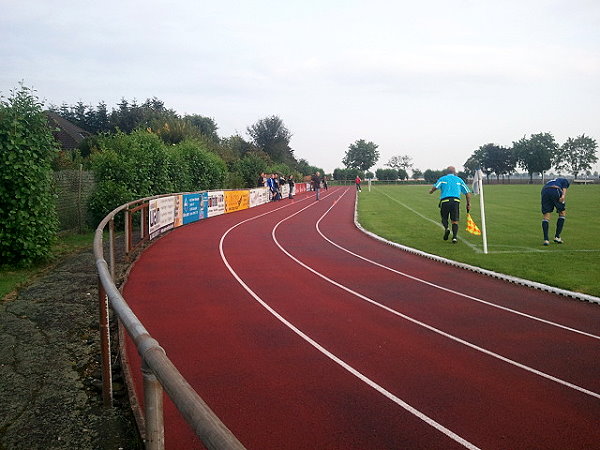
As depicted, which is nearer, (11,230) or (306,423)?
(306,423)

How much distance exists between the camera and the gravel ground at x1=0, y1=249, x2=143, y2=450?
12.6 feet

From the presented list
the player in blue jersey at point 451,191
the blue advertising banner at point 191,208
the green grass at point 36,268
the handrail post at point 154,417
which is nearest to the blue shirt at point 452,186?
the player in blue jersey at point 451,191

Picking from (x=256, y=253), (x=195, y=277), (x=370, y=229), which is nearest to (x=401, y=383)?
(x=195, y=277)

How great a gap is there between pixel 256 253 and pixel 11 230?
5714mm

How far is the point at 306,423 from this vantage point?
4.11 meters

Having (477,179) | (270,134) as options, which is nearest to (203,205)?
(477,179)

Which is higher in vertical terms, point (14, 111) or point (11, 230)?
point (14, 111)

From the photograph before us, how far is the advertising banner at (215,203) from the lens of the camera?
2259cm

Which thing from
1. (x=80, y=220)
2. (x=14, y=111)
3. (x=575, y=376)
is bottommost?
(x=575, y=376)

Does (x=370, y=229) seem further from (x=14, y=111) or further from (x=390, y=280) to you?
(x=14, y=111)

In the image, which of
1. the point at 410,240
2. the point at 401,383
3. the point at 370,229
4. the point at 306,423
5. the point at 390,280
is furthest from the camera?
the point at 370,229

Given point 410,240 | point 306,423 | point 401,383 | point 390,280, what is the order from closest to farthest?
1. point 306,423
2. point 401,383
3. point 390,280
4. point 410,240

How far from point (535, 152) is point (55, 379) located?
124 meters

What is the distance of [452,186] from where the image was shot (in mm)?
13305
